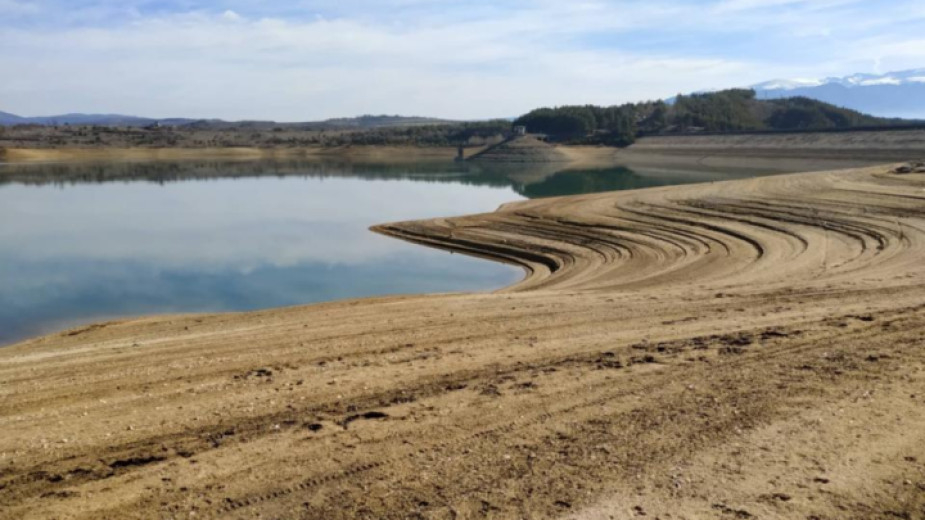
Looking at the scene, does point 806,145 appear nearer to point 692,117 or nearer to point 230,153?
point 692,117

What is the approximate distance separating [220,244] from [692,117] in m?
107

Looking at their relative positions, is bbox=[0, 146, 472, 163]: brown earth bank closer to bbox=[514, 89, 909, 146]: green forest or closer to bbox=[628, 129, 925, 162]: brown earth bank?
bbox=[514, 89, 909, 146]: green forest

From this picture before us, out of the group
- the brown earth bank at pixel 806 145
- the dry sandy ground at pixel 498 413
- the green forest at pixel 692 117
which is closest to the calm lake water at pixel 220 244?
the dry sandy ground at pixel 498 413

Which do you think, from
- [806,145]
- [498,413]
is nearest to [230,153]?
[806,145]

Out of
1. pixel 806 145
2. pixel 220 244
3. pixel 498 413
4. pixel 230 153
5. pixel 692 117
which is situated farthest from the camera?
pixel 692 117

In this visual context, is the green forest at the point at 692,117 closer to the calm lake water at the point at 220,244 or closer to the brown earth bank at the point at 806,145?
the brown earth bank at the point at 806,145

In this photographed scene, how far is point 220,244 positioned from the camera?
2941 cm

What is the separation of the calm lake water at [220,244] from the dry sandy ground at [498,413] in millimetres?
7778

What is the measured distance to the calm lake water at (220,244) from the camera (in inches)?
771

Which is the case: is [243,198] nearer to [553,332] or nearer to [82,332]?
[82,332]

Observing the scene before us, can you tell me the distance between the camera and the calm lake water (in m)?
19.6

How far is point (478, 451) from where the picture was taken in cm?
565

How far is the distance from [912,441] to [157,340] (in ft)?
31.0

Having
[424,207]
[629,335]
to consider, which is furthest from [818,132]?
[629,335]
